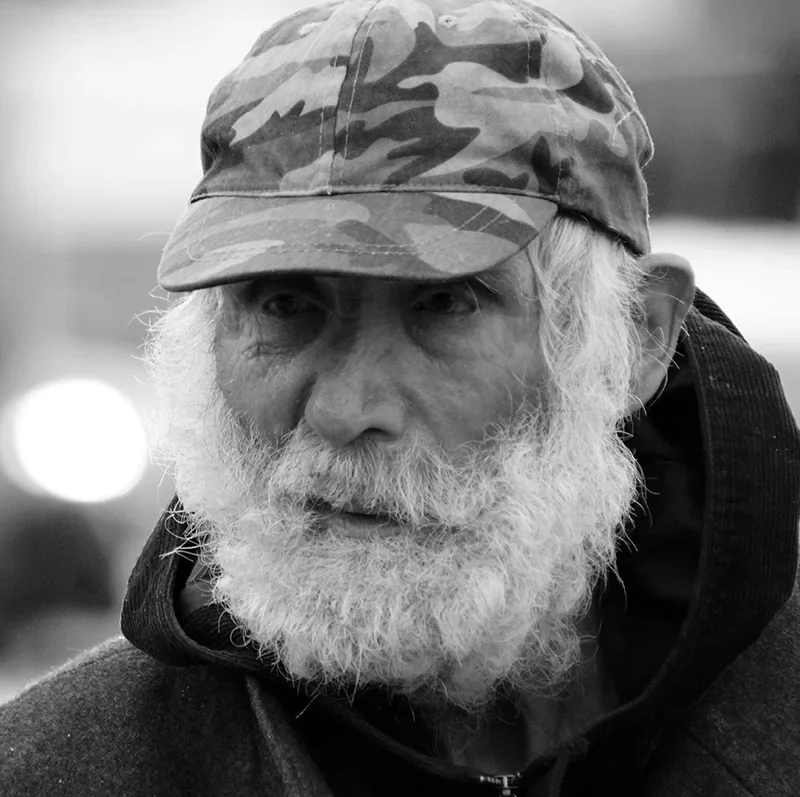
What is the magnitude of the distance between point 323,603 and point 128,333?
15.3 feet

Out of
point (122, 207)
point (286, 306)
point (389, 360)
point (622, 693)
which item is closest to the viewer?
point (389, 360)

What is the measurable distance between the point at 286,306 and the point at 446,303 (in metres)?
0.29

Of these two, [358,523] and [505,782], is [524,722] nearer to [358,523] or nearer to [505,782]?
[505,782]

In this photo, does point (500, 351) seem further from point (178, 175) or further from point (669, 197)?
point (178, 175)

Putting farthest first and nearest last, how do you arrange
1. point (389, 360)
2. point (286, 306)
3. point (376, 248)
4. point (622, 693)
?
point (622, 693), point (286, 306), point (389, 360), point (376, 248)

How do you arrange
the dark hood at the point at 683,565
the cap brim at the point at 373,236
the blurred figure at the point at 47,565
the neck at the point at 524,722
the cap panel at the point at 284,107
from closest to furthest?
the cap brim at the point at 373,236, the cap panel at the point at 284,107, the dark hood at the point at 683,565, the neck at the point at 524,722, the blurred figure at the point at 47,565

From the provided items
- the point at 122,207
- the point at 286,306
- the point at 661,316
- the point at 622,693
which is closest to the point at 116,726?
the point at 286,306

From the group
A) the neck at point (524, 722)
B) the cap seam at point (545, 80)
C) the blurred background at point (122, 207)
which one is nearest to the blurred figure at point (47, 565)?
the blurred background at point (122, 207)

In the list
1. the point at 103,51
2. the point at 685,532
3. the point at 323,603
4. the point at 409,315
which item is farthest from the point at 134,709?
the point at 103,51

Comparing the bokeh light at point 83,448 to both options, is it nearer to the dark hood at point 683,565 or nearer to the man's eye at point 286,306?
the dark hood at point 683,565

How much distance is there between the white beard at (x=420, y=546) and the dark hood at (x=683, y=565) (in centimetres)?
7

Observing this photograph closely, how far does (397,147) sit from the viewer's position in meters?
2.02

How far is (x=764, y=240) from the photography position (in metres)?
6.20

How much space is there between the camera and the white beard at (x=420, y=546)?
2115 mm
